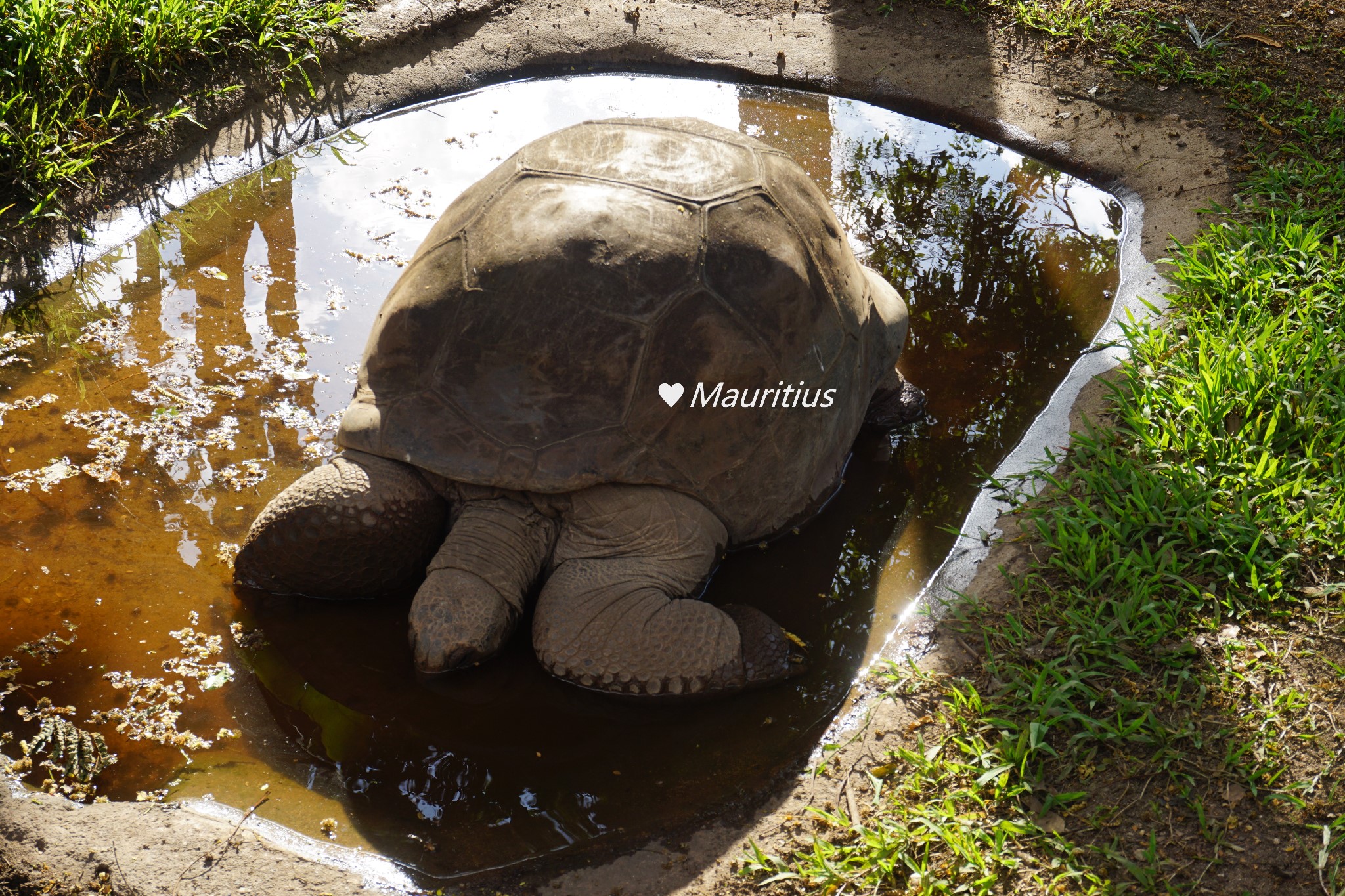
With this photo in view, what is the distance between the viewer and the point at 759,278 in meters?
2.98

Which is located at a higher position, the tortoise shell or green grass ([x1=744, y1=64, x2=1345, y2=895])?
the tortoise shell

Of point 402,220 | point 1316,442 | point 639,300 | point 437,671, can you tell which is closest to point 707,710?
point 437,671

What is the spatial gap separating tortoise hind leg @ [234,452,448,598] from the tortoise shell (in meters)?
Result: 0.12

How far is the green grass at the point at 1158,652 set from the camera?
238cm

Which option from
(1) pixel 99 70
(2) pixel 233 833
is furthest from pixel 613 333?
(1) pixel 99 70

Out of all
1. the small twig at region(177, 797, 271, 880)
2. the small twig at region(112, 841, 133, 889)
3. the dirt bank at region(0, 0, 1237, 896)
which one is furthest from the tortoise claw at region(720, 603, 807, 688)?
the small twig at region(112, 841, 133, 889)

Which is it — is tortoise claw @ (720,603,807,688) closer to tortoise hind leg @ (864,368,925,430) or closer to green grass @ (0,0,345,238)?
tortoise hind leg @ (864,368,925,430)

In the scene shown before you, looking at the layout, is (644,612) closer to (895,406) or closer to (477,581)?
(477,581)

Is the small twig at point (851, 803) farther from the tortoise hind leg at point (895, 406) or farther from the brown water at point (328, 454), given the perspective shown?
the tortoise hind leg at point (895, 406)

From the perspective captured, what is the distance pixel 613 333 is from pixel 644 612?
860 mm

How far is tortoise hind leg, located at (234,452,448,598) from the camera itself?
9.29 feet

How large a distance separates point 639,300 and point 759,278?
1.38 feet

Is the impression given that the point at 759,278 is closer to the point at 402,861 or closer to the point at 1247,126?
the point at 402,861

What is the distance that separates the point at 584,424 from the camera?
2812 millimetres
